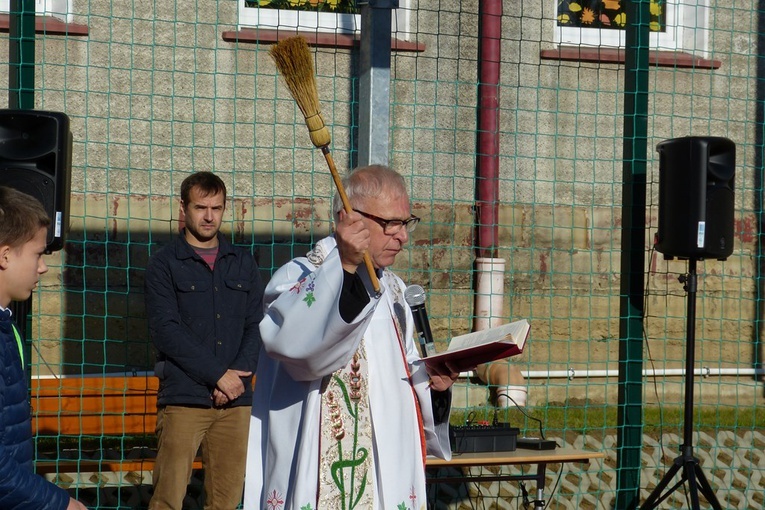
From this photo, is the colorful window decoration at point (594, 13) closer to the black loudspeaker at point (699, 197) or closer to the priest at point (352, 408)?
the black loudspeaker at point (699, 197)

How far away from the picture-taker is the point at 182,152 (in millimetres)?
7461

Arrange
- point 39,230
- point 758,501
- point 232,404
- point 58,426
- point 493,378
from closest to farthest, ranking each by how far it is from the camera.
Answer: point 39,230, point 232,404, point 58,426, point 758,501, point 493,378

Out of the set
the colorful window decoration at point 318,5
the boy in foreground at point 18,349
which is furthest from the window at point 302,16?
the boy in foreground at point 18,349

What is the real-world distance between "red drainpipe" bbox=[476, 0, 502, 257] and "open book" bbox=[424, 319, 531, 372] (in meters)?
4.20

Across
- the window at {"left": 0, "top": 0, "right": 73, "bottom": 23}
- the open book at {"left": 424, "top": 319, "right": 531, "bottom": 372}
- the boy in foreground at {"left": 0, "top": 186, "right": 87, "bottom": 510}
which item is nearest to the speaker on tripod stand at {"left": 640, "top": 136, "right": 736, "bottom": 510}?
the open book at {"left": 424, "top": 319, "right": 531, "bottom": 372}

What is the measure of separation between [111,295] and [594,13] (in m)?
3.94

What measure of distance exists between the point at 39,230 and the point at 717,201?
3638mm

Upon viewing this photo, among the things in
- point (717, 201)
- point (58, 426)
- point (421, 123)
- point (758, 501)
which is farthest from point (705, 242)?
point (58, 426)

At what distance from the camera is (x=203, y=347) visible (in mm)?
4902

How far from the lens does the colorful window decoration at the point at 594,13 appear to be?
744cm

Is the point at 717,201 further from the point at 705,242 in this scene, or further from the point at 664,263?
the point at 664,263

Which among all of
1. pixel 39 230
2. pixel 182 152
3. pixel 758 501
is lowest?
pixel 758 501

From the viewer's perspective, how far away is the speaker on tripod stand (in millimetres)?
5281

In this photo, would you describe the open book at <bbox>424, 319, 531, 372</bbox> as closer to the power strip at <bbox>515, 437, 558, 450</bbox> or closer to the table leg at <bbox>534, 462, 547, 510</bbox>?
the power strip at <bbox>515, 437, 558, 450</bbox>
